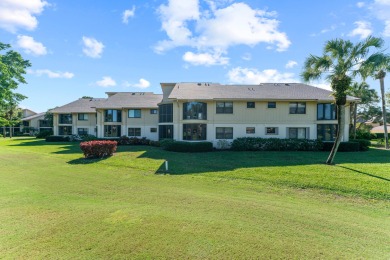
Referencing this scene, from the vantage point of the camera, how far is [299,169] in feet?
51.6

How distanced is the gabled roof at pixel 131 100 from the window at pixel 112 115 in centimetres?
100

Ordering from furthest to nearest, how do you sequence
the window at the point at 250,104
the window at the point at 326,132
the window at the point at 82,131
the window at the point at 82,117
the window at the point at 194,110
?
the window at the point at 82,117 → the window at the point at 82,131 → the window at the point at 326,132 → the window at the point at 250,104 → the window at the point at 194,110

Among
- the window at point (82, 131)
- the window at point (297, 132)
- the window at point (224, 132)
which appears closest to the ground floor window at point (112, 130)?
the window at point (82, 131)

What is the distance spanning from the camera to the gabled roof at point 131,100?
3709 cm

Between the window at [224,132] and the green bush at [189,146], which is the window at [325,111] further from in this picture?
the green bush at [189,146]

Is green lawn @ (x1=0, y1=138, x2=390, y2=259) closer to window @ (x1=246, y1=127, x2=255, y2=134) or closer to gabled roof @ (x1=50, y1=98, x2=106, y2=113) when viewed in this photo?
window @ (x1=246, y1=127, x2=255, y2=134)

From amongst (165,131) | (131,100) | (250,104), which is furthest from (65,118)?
(250,104)

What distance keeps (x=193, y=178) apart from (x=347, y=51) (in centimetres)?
1473

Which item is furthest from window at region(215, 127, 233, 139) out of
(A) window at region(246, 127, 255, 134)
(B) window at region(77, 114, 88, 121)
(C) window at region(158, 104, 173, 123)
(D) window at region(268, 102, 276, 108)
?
(B) window at region(77, 114, 88, 121)

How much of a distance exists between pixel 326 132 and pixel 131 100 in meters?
29.6

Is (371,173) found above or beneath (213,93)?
beneath

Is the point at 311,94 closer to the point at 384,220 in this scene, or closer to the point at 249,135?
the point at 249,135

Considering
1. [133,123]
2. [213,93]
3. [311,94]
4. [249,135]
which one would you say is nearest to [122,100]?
[133,123]

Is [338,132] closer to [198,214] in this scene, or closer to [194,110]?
[198,214]
